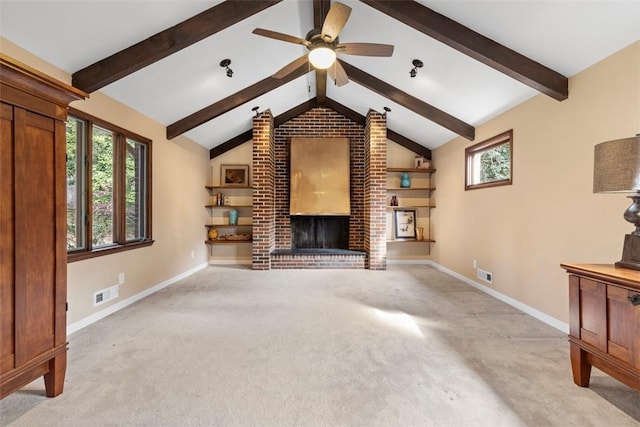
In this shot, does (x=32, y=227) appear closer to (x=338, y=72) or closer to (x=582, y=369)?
(x=338, y=72)

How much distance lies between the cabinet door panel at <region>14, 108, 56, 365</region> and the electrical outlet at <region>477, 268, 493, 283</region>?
14.0 ft

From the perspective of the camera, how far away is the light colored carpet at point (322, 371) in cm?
150

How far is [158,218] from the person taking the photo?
4.01 meters

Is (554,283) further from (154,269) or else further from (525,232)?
(154,269)

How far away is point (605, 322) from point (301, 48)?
13.2 feet

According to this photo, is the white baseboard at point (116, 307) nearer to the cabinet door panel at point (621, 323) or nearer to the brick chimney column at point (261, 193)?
the brick chimney column at point (261, 193)

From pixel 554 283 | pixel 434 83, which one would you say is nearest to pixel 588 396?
pixel 554 283

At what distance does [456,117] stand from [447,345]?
3271 mm

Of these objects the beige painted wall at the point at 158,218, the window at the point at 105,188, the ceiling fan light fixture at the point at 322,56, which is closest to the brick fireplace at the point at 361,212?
the beige painted wall at the point at 158,218

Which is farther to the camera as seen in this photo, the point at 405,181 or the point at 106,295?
the point at 405,181

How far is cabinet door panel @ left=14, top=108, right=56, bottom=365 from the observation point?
1436 millimetres

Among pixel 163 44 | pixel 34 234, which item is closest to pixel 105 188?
pixel 163 44

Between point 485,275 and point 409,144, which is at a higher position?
point 409,144

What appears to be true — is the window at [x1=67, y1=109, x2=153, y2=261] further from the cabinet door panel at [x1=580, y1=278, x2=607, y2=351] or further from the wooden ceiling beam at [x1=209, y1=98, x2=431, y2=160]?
the cabinet door panel at [x1=580, y1=278, x2=607, y2=351]
